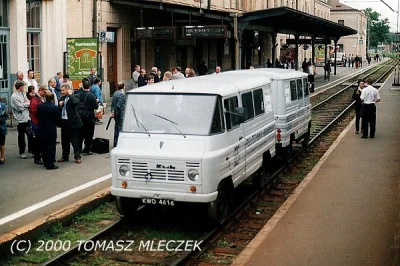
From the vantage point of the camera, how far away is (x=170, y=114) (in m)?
10.0

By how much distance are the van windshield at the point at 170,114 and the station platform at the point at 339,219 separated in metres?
1.99

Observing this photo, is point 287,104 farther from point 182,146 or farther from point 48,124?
point 182,146

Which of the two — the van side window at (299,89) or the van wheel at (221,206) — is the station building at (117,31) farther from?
the van wheel at (221,206)

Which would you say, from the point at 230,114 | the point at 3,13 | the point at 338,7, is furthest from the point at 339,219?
the point at 338,7

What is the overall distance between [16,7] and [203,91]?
12.9 meters

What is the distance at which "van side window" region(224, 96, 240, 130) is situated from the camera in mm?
10250

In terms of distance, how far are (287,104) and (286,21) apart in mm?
23077

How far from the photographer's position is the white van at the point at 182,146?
938 centimetres

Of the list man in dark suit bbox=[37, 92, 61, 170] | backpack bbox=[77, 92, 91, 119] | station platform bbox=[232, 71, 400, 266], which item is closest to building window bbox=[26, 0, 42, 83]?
backpack bbox=[77, 92, 91, 119]

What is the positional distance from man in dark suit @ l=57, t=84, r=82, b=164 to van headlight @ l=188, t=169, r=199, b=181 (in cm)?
548

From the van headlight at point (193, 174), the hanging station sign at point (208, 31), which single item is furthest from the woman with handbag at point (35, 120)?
the hanging station sign at point (208, 31)

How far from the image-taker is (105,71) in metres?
27.4

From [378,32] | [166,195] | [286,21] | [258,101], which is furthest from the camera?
[378,32]

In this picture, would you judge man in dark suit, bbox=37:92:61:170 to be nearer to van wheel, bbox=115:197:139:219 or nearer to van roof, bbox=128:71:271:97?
van roof, bbox=128:71:271:97
